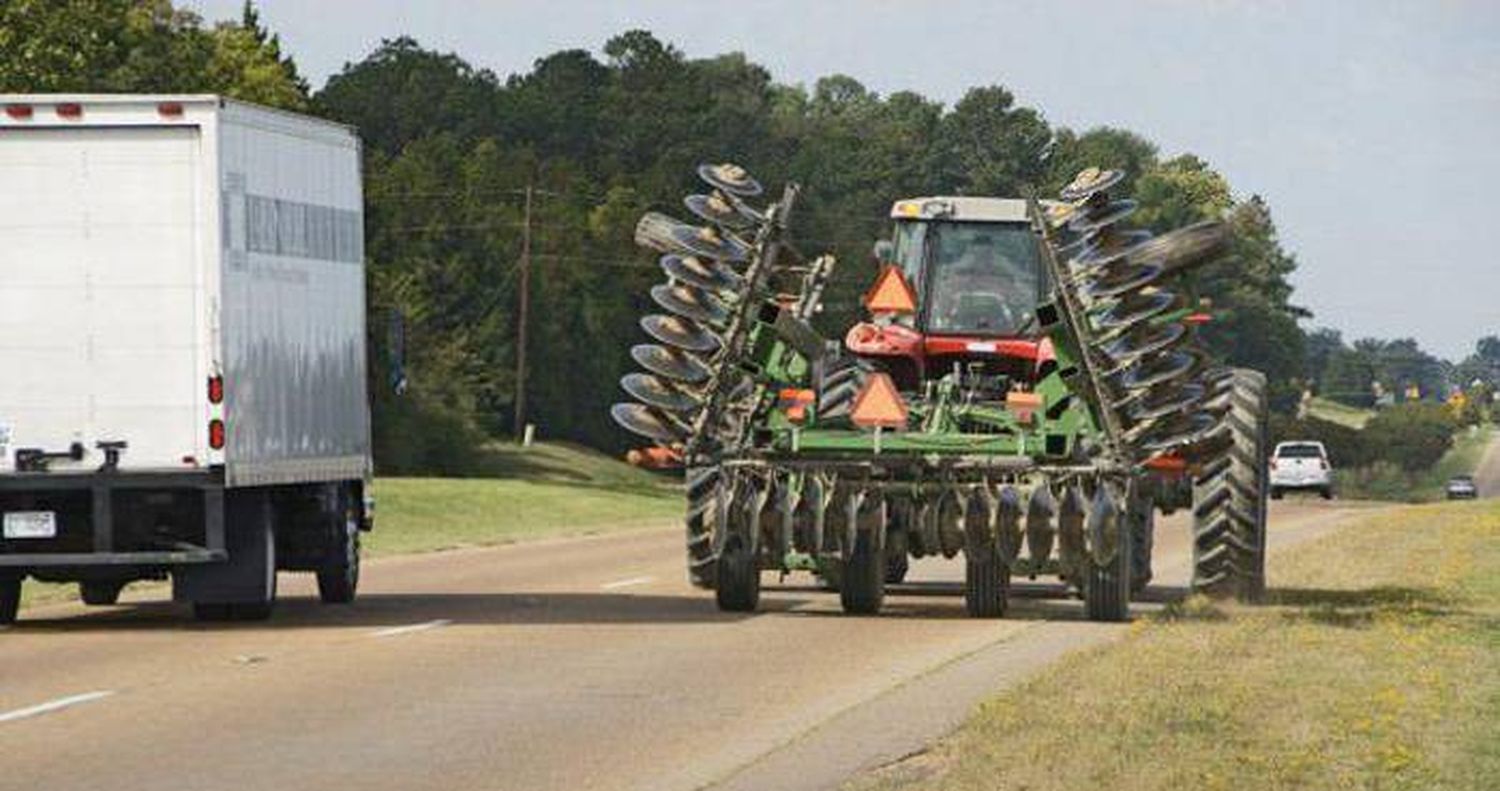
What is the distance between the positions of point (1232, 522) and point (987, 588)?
9.48 ft

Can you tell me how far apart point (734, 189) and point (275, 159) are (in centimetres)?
365

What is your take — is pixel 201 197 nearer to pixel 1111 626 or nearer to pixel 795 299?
pixel 795 299

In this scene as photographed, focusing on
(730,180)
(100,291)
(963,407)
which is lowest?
(963,407)

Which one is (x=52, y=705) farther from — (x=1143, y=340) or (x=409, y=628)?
(x=1143, y=340)

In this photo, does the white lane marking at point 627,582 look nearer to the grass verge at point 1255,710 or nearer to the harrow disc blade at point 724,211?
the harrow disc blade at point 724,211

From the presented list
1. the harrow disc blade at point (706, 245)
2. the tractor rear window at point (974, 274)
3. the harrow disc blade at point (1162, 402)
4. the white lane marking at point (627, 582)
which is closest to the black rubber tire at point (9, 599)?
the harrow disc blade at point (706, 245)

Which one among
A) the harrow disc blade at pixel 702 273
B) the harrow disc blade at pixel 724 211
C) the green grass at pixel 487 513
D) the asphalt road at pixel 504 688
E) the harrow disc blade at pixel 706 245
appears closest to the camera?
the asphalt road at pixel 504 688

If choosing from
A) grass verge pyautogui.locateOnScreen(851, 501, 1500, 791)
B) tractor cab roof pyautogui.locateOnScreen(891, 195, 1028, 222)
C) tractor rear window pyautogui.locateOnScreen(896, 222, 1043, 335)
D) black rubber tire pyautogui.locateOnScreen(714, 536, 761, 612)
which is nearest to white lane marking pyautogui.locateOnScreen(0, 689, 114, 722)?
grass verge pyautogui.locateOnScreen(851, 501, 1500, 791)

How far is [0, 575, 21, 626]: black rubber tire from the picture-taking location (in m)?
25.0

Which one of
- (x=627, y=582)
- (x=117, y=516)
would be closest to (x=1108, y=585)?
(x=117, y=516)

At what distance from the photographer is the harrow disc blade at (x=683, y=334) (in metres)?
25.5

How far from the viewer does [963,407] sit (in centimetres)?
2592

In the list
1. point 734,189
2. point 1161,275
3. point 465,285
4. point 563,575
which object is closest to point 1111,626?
point 1161,275

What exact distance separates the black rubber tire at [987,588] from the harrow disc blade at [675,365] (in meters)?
2.48
